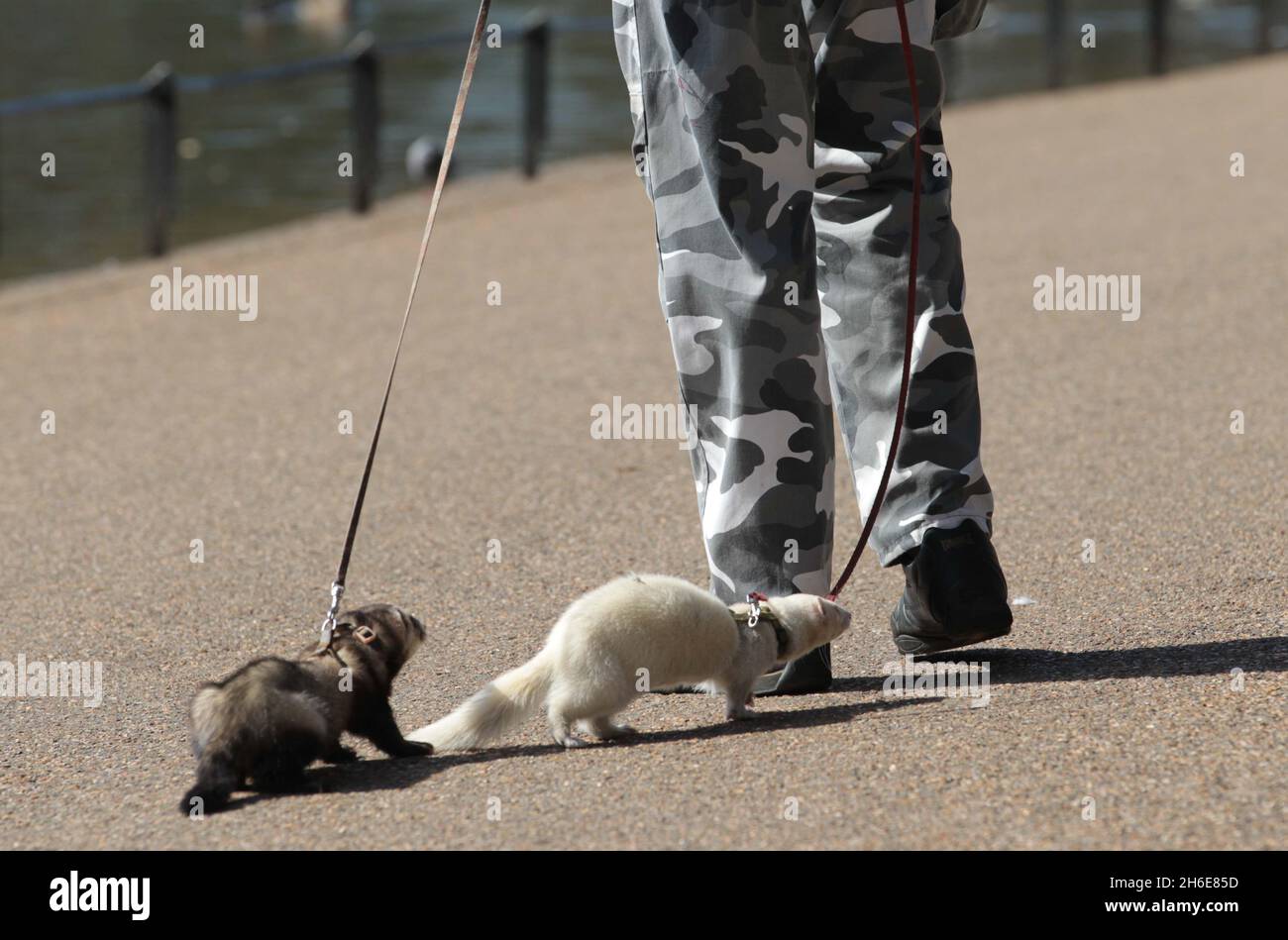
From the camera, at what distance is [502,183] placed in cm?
1293

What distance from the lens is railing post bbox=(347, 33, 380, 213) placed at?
11.8m

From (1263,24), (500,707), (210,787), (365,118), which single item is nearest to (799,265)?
(500,707)

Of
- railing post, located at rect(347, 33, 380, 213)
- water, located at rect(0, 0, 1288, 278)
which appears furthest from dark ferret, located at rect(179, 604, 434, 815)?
water, located at rect(0, 0, 1288, 278)

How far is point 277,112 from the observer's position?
1702cm

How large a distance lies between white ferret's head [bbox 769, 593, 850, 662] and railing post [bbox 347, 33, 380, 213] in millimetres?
9166

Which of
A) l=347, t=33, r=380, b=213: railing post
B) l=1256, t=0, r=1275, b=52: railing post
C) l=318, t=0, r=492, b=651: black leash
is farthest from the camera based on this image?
l=1256, t=0, r=1275, b=52: railing post

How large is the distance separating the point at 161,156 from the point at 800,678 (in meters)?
8.17

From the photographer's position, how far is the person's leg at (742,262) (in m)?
3.08

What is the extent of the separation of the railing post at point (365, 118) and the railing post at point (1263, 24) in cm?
997

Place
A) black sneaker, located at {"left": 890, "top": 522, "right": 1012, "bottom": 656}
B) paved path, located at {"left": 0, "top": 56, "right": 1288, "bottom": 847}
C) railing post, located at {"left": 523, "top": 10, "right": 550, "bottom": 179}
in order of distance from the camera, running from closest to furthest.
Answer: paved path, located at {"left": 0, "top": 56, "right": 1288, "bottom": 847}
black sneaker, located at {"left": 890, "top": 522, "right": 1012, "bottom": 656}
railing post, located at {"left": 523, "top": 10, "right": 550, "bottom": 179}

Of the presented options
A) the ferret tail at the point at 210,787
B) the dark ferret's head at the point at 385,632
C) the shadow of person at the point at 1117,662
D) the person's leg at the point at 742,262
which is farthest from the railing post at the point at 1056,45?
the ferret tail at the point at 210,787

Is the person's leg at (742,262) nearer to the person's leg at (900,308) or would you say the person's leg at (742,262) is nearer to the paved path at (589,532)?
the person's leg at (900,308)

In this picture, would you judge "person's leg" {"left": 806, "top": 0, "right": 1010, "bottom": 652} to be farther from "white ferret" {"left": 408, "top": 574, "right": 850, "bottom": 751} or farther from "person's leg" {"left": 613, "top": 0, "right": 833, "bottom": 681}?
"white ferret" {"left": 408, "top": 574, "right": 850, "bottom": 751}
